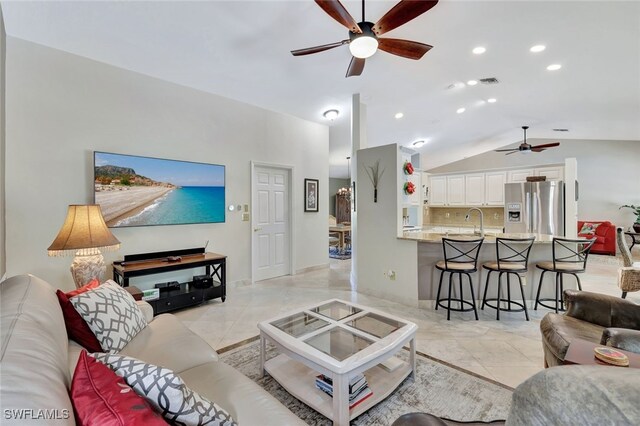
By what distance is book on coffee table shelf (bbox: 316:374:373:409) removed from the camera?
1666 mm

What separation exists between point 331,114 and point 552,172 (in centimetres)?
517

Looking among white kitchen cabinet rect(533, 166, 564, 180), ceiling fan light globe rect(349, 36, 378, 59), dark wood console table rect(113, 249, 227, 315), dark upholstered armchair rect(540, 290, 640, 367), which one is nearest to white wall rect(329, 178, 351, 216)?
white kitchen cabinet rect(533, 166, 564, 180)

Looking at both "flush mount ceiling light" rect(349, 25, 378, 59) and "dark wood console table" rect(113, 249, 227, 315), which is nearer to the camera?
"flush mount ceiling light" rect(349, 25, 378, 59)

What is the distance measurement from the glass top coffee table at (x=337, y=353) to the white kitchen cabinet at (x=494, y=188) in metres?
6.28

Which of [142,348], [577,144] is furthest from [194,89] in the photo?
[577,144]

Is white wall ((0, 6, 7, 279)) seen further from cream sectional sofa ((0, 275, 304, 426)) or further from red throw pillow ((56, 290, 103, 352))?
red throw pillow ((56, 290, 103, 352))

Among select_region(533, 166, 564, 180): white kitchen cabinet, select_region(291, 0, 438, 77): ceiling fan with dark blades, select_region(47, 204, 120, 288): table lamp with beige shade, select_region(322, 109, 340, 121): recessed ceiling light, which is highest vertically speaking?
select_region(322, 109, 340, 121): recessed ceiling light

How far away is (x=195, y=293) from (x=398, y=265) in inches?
103

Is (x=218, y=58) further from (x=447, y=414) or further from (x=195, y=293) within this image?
(x=447, y=414)

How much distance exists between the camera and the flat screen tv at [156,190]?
324cm

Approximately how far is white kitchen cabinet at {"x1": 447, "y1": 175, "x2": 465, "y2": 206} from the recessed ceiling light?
437cm

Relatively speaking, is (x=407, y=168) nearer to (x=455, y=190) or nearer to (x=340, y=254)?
(x=340, y=254)

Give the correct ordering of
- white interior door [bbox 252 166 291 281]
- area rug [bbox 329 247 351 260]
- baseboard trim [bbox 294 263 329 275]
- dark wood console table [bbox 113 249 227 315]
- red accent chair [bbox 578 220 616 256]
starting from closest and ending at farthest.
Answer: dark wood console table [bbox 113 249 227 315], white interior door [bbox 252 166 291 281], baseboard trim [bbox 294 263 329 275], red accent chair [bbox 578 220 616 256], area rug [bbox 329 247 351 260]

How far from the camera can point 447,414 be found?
1.74 m
